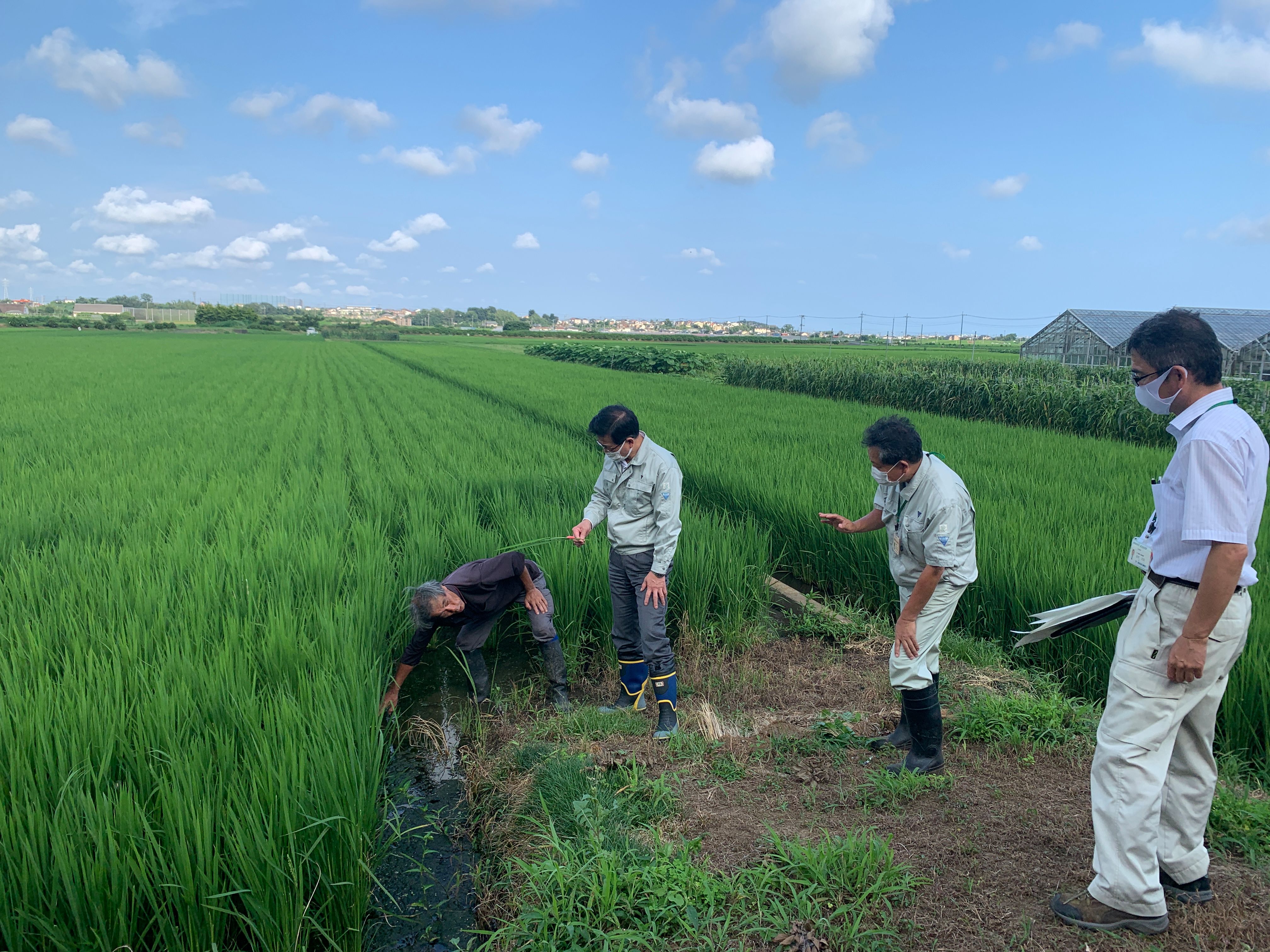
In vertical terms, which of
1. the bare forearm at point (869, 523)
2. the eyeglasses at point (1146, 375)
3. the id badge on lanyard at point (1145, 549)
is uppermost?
the eyeglasses at point (1146, 375)

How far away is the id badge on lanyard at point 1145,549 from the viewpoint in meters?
2.00

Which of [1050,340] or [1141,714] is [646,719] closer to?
[1141,714]

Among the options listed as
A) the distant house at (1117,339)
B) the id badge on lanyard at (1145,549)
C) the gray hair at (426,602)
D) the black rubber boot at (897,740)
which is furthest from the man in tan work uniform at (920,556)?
the distant house at (1117,339)

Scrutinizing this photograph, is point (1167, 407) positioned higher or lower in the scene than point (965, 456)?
higher

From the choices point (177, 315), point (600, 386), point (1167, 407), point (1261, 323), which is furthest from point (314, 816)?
point (177, 315)

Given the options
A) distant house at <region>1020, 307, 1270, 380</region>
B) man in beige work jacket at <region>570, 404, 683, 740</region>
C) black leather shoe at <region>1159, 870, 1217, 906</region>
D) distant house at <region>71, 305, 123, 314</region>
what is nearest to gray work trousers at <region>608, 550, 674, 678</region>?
man in beige work jacket at <region>570, 404, 683, 740</region>

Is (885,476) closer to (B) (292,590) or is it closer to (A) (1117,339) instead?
(B) (292,590)

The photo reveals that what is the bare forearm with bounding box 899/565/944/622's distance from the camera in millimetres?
2625

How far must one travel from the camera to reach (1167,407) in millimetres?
2037

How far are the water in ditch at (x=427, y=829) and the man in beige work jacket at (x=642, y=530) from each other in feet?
2.59

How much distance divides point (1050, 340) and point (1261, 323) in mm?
6472

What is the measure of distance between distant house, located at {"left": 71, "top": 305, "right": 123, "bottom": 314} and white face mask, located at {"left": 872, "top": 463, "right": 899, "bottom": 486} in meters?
141

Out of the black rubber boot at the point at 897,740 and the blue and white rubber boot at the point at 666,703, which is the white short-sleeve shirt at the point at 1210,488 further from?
the blue and white rubber boot at the point at 666,703

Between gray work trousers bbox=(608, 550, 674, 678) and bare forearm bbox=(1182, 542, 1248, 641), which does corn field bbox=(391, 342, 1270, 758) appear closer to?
bare forearm bbox=(1182, 542, 1248, 641)
